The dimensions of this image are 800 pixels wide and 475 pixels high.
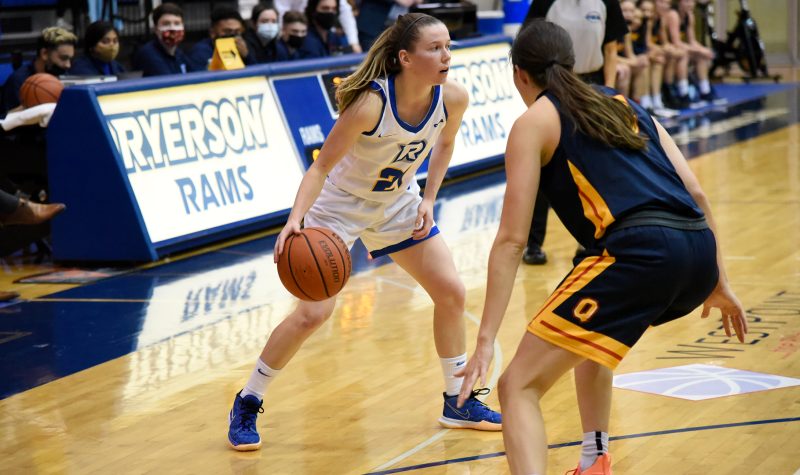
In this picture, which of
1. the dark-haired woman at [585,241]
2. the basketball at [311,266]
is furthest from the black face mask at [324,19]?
the dark-haired woman at [585,241]

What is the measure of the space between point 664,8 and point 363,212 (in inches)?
580

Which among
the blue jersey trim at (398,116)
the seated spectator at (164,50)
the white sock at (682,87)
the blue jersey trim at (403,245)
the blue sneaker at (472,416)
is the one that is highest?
the blue jersey trim at (398,116)

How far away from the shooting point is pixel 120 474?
481 centimetres

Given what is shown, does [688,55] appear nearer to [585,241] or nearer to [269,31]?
[269,31]

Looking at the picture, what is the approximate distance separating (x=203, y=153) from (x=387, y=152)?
15.6ft

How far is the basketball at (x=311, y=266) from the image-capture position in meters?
4.76

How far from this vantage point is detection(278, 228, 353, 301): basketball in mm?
4758

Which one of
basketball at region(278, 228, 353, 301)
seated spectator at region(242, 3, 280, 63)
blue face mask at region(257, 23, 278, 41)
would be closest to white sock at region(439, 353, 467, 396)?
basketball at region(278, 228, 353, 301)

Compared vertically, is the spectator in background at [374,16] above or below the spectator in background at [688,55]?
above

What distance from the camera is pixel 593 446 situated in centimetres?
414

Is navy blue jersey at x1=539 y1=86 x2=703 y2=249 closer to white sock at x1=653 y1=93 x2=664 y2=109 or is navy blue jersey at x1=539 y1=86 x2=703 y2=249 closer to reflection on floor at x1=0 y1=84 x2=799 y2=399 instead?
reflection on floor at x1=0 y1=84 x2=799 y2=399

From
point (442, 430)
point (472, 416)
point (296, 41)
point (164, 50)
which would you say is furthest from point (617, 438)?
point (296, 41)

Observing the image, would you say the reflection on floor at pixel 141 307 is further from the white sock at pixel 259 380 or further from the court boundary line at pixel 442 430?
the white sock at pixel 259 380

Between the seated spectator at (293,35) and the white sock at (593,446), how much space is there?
8.70m
